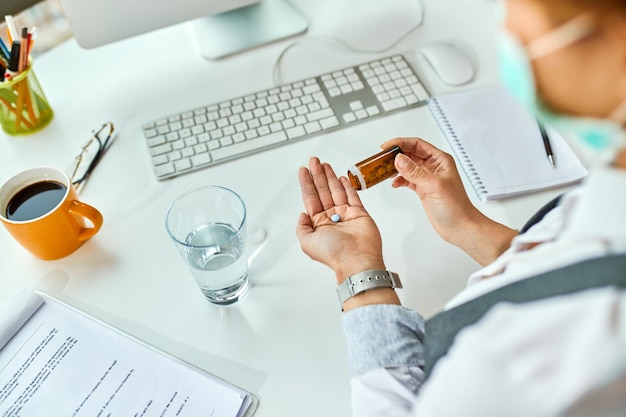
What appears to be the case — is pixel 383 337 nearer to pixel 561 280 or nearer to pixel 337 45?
pixel 561 280

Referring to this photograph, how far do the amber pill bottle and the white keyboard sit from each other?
0.15 m

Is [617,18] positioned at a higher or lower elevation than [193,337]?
higher

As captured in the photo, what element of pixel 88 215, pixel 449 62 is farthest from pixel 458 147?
pixel 88 215

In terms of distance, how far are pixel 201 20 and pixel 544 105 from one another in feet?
2.86

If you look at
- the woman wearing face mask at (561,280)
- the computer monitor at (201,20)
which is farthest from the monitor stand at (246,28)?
the woman wearing face mask at (561,280)

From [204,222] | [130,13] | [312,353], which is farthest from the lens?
[130,13]

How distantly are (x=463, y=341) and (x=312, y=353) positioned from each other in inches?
10.4

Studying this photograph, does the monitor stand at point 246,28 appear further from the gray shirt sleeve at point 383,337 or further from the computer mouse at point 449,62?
the gray shirt sleeve at point 383,337

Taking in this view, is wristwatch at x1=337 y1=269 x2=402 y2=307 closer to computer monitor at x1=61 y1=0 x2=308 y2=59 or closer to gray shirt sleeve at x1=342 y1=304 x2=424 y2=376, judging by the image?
gray shirt sleeve at x1=342 y1=304 x2=424 y2=376

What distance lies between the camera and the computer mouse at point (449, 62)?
98 cm

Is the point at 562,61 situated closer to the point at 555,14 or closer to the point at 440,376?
the point at 555,14

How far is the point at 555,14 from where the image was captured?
0.38 metres

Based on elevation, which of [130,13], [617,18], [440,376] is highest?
[617,18]

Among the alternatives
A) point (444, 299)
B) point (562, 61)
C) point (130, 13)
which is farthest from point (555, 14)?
point (130, 13)
